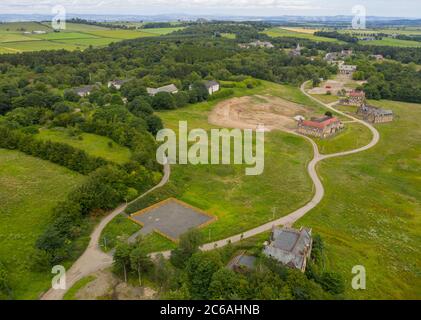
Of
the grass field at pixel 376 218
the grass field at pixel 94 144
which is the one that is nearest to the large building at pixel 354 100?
the grass field at pixel 376 218

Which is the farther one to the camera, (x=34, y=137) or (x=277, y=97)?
(x=277, y=97)

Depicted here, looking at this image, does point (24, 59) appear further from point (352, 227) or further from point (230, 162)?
point (352, 227)

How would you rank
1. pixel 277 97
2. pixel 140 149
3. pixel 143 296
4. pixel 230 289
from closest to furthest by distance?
pixel 230 289 < pixel 143 296 < pixel 140 149 < pixel 277 97

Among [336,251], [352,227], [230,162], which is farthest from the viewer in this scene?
[230,162]

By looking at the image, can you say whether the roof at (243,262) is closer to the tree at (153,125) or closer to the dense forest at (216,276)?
the dense forest at (216,276)

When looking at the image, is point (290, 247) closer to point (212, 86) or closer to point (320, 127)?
point (320, 127)

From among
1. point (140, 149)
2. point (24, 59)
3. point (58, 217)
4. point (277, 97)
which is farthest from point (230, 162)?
point (24, 59)

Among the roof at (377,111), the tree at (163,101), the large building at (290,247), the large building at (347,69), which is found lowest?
the large building at (290,247)
